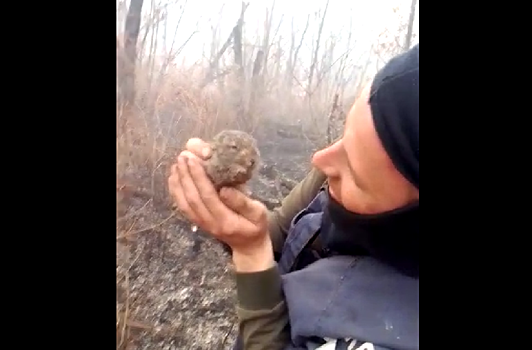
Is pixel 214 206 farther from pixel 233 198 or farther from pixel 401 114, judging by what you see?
pixel 401 114

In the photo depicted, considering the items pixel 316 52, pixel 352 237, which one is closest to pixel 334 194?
pixel 352 237

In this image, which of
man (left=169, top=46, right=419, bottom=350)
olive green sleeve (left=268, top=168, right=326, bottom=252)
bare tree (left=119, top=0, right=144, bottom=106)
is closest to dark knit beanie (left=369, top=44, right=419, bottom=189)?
man (left=169, top=46, right=419, bottom=350)

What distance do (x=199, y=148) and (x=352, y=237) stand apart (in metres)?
0.18

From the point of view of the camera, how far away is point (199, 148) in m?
0.68

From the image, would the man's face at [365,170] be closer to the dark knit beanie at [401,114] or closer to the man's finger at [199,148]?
the dark knit beanie at [401,114]

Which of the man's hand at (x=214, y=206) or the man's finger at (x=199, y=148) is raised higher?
the man's finger at (x=199, y=148)

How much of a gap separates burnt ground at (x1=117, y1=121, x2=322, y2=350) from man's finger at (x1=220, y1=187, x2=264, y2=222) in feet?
0.06

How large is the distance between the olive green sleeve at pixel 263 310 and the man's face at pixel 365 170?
0.37 feet

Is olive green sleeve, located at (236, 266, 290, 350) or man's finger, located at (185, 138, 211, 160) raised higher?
man's finger, located at (185, 138, 211, 160)

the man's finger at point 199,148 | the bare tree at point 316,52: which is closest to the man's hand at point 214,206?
the man's finger at point 199,148

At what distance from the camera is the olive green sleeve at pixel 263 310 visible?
2.23 ft

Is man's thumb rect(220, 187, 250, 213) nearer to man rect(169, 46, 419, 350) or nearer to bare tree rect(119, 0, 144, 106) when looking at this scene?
man rect(169, 46, 419, 350)

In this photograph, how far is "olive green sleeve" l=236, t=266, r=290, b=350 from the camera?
680 millimetres
